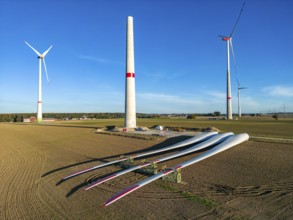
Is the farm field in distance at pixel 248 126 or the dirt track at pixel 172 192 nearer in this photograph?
the dirt track at pixel 172 192

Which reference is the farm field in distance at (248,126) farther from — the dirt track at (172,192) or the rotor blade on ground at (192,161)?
the dirt track at (172,192)

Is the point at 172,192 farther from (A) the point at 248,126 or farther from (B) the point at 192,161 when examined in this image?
(A) the point at 248,126

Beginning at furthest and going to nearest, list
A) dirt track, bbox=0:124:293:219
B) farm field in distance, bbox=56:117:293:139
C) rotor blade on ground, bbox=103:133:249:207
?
1. farm field in distance, bbox=56:117:293:139
2. rotor blade on ground, bbox=103:133:249:207
3. dirt track, bbox=0:124:293:219

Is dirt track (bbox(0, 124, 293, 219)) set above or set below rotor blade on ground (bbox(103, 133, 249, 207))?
below

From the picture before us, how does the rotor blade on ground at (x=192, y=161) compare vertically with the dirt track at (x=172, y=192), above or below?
above

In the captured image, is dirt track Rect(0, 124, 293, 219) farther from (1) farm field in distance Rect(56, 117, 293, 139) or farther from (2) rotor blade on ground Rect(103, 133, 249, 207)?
(1) farm field in distance Rect(56, 117, 293, 139)

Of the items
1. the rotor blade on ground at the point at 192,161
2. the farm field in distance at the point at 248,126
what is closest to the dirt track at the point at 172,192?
the rotor blade on ground at the point at 192,161

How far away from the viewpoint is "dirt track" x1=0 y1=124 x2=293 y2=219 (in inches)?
318

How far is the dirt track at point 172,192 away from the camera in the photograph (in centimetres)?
808

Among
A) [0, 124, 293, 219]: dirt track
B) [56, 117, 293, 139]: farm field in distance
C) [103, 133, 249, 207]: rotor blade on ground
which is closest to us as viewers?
[0, 124, 293, 219]: dirt track

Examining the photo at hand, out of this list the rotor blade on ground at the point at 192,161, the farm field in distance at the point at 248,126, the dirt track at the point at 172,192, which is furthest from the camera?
the farm field in distance at the point at 248,126

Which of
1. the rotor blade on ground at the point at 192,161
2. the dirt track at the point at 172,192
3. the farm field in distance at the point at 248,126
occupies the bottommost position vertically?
the dirt track at the point at 172,192

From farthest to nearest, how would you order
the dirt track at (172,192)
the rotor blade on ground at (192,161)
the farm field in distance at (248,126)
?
the farm field in distance at (248,126), the rotor blade on ground at (192,161), the dirt track at (172,192)

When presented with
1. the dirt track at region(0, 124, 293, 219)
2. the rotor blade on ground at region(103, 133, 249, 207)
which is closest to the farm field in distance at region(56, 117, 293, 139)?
the rotor blade on ground at region(103, 133, 249, 207)
